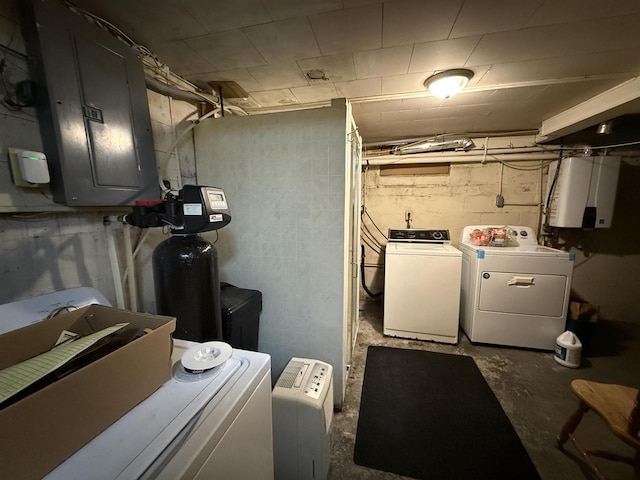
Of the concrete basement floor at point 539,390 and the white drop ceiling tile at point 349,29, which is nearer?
the white drop ceiling tile at point 349,29

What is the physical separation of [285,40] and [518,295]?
285 cm

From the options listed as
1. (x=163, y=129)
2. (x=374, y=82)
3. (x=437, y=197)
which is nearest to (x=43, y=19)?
(x=163, y=129)

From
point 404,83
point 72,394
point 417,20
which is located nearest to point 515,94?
point 404,83

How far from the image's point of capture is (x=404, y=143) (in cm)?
315

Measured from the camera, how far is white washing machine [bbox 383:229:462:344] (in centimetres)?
249

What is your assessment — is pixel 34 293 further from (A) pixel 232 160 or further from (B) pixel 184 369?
(A) pixel 232 160

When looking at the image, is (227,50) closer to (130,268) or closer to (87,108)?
(87,108)

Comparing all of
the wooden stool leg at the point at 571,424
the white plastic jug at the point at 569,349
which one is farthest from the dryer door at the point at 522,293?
the wooden stool leg at the point at 571,424

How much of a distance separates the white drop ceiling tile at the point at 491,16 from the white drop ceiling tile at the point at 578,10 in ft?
0.16

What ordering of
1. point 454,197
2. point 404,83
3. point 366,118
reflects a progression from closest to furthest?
point 404,83 → point 366,118 → point 454,197

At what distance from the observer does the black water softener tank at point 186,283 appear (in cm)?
113

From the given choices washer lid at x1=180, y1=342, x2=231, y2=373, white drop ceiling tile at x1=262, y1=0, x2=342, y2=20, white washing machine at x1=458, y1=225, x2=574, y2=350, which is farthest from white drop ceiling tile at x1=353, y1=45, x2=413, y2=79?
white washing machine at x1=458, y1=225, x2=574, y2=350

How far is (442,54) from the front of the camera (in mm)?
1460

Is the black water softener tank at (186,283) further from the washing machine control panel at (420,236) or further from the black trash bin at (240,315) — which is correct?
the washing machine control panel at (420,236)
